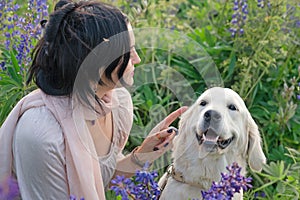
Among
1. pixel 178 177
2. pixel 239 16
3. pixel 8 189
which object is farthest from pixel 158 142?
pixel 239 16

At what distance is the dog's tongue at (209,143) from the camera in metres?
2.64

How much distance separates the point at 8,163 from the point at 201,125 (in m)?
0.83

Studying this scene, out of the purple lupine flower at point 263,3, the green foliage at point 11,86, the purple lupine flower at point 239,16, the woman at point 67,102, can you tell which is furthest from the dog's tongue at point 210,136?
the purple lupine flower at point 263,3

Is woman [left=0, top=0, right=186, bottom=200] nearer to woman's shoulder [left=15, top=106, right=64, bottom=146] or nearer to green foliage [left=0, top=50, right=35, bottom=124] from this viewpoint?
woman's shoulder [left=15, top=106, right=64, bottom=146]

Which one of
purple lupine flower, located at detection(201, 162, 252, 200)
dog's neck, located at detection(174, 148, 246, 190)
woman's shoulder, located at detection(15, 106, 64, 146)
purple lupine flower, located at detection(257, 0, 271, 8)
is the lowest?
dog's neck, located at detection(174, 148, 246, 190)

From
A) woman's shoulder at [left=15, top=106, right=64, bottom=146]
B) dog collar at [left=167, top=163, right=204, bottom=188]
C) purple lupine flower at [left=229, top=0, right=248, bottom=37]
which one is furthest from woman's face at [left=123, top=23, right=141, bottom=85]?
purple lupine flower at [left=229, top=0, right=248, bottom=37]

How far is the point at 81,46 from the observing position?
2.54 m

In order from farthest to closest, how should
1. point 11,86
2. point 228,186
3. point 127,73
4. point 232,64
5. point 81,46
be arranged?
1. point 232,64
2. point 11,86
3. point 127,73
4. point 81,46
5. point 228,186

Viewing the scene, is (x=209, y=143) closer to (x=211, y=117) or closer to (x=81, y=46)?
(x=211, y=117)

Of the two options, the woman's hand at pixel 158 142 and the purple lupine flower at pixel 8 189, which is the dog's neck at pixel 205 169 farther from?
the purple lupine flower at pixel 8 189

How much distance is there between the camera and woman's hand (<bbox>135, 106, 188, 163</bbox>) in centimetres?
281

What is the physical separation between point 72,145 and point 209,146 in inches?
22.8

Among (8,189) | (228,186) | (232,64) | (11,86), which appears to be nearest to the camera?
(228,186)

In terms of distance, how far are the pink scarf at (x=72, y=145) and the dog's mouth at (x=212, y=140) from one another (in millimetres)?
452
